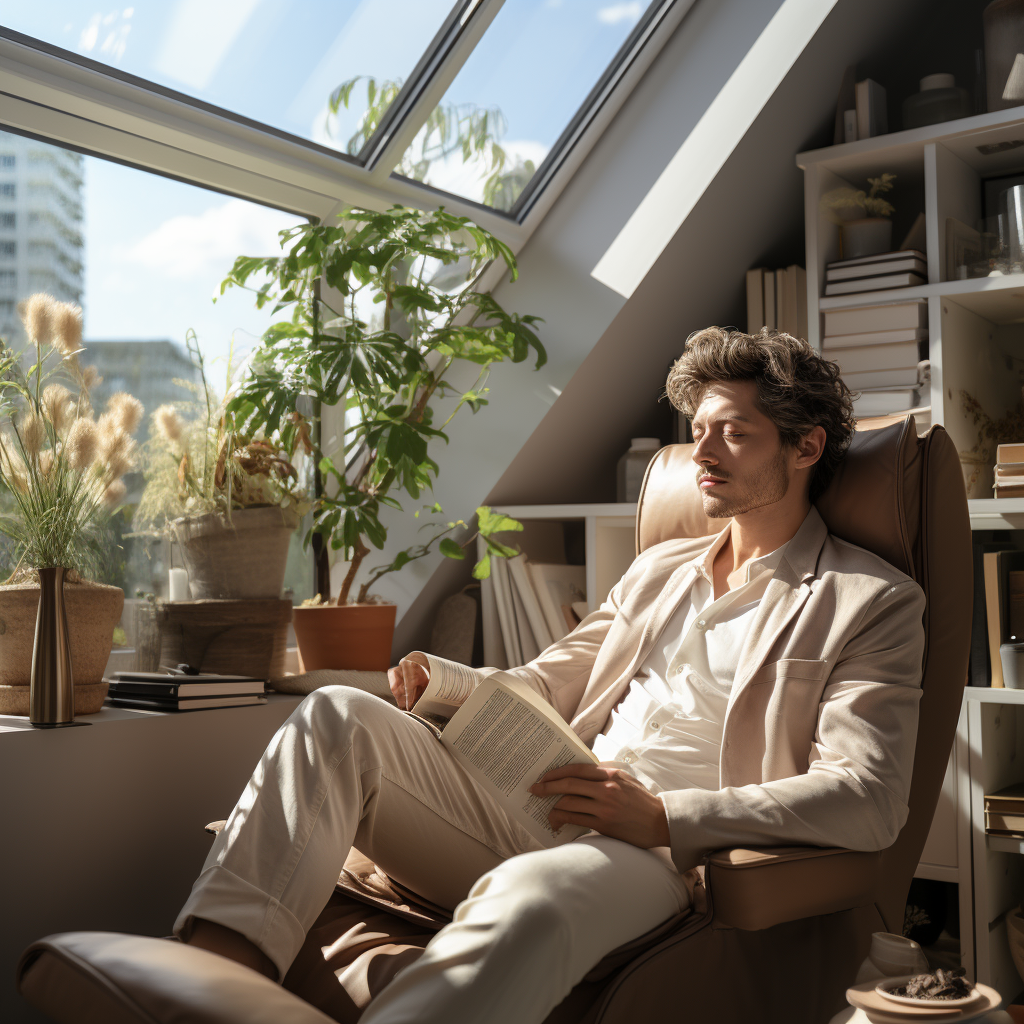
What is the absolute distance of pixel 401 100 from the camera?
2477mm

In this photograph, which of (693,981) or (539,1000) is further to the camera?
Result: (693,981)

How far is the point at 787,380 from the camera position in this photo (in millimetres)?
1641

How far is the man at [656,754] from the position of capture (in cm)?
111

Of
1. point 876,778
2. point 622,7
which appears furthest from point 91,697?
point 622,7

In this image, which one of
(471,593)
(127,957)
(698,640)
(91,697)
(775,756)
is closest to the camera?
(127,957)

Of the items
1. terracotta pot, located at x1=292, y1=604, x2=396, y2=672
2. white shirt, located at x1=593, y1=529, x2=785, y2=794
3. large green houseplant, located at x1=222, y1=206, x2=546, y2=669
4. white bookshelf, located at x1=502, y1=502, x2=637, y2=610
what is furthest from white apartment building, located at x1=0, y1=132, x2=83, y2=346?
white shirt, located at x1=593, y1=529, x2=785, y2=794

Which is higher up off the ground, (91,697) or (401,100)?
(401,100)

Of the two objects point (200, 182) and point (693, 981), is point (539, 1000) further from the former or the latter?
point (200, 182)

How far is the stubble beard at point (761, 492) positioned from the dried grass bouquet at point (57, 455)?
112cm

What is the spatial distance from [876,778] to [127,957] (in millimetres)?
918

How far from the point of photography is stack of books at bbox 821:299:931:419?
2260 millimetres

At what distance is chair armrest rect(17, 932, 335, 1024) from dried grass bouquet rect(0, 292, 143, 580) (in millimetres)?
913

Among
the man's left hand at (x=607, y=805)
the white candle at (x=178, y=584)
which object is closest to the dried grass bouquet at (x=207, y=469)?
the white candle at (x=178, y=584)

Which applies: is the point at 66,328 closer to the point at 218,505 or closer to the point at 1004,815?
the point at 218,505
